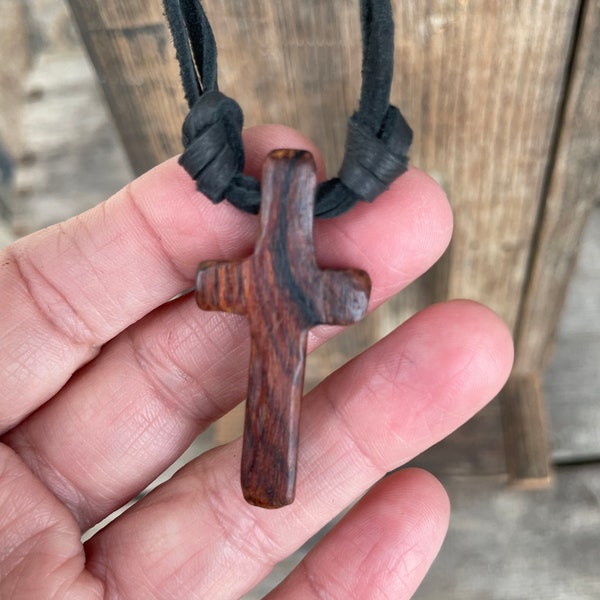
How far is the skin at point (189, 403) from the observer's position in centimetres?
97

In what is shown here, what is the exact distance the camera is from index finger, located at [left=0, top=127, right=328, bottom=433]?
3.19 ft

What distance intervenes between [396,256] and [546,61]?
0.39 meters

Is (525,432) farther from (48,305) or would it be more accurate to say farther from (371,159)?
(48,305)

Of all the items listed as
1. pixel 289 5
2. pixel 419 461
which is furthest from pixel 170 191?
pixel 419 461

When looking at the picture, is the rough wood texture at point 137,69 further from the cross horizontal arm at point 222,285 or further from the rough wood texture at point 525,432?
the rough wood texture at point 525,432

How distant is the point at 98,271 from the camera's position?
1037mm

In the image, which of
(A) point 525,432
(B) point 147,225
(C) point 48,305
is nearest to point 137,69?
(B) point 147,225

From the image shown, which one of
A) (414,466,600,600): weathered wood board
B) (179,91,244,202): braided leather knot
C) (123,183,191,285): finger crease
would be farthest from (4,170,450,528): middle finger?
(414,466,600,600): weathered wood board

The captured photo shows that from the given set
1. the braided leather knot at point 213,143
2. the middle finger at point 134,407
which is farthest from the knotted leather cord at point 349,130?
the middle finger at point 134,407

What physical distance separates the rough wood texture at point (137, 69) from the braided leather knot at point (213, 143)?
0.23 meters

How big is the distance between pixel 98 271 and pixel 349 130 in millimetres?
445

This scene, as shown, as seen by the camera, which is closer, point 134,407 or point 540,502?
point 134,407

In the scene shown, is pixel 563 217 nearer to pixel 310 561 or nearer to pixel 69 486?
pixel 310 561

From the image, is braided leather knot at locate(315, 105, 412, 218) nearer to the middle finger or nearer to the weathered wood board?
the middle finger
